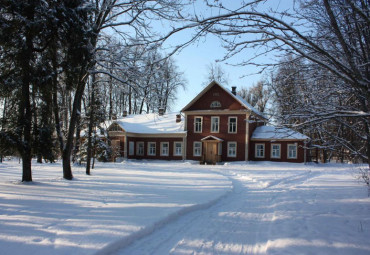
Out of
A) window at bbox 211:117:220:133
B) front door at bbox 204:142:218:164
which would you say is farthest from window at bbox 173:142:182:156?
window at bbox 211:117:220:133

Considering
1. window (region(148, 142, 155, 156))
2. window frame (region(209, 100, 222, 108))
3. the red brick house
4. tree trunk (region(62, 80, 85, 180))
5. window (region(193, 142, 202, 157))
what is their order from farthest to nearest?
1. window (region(148, 142, 155, 156))
2. window (region(193, 142, 202, 157))
3. window frame (region(209, 100, 222, 108))
4. the red brick house
5. tree trunk (region(62, 80, 85, 180))

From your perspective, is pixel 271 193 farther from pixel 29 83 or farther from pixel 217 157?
pixel 217 157

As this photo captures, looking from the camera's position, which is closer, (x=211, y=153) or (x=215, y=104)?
(x=211, y=153)

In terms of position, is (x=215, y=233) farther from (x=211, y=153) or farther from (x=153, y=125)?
(x=153, y=125)

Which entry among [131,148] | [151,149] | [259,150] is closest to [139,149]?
[131,148]

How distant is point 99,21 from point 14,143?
6.20 m

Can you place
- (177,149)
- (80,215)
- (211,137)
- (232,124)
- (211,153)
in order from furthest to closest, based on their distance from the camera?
(177,149) < (211,153) < (211,137) < (232,124) < (80,215)

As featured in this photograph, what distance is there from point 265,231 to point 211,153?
25.3 meters

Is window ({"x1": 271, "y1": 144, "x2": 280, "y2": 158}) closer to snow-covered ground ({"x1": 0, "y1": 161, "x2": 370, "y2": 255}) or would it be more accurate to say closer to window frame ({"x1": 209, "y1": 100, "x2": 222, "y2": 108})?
window frame ({"x1": 209, "y1": 100, "x2": 222, "y2": 108})

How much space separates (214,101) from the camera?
104 ft

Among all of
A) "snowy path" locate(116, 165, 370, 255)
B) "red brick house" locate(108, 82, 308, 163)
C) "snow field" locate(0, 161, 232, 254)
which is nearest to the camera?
"snow field" locate(0, 161, 232, 254)

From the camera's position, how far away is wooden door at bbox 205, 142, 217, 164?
3106 centimetres

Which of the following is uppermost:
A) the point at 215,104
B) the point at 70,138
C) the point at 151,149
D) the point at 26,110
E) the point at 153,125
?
the point at 215,104

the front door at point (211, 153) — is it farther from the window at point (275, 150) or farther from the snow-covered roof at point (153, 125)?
the window at point (275, 150)
